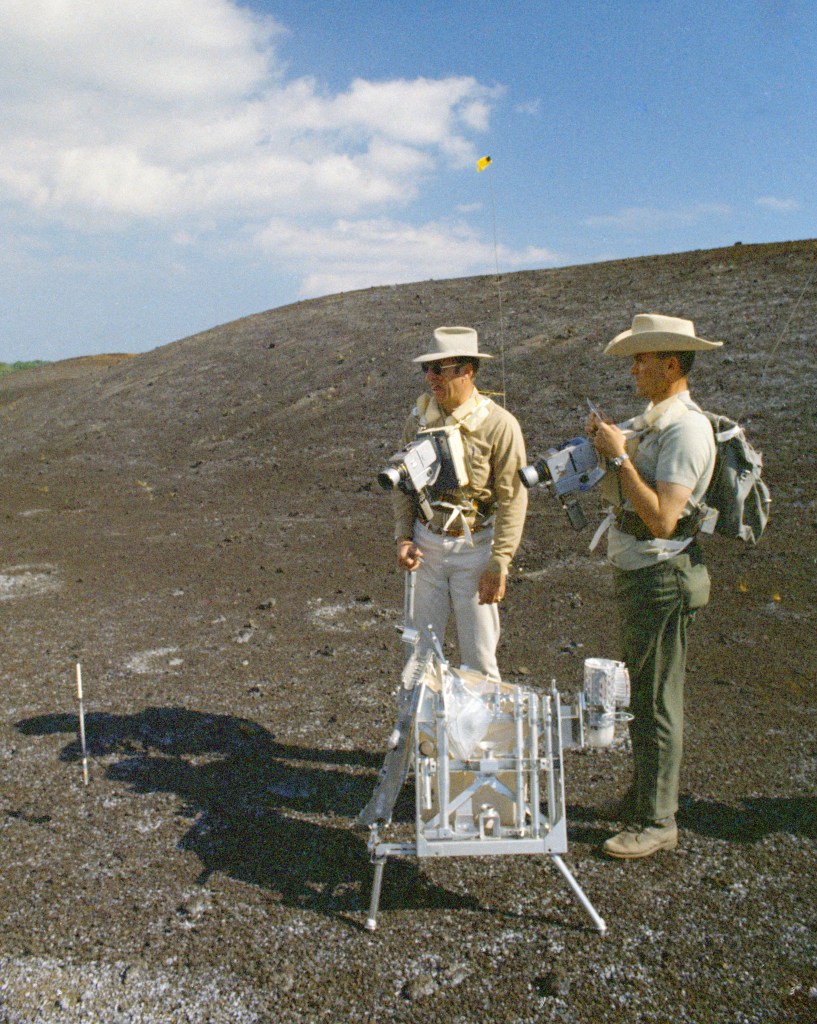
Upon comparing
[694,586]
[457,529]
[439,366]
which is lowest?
[694,586]

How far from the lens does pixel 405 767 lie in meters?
4.02

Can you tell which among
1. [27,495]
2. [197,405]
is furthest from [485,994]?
[197,405]

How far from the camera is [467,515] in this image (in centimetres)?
457

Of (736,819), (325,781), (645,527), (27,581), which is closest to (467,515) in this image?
(645,527)

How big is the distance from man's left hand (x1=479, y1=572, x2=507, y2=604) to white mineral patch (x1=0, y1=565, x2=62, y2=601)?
6.40m

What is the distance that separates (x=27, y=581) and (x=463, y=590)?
22.4 feet

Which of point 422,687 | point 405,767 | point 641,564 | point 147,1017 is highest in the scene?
point 641,564

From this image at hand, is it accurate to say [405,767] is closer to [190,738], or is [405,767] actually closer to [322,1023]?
[322,1023]

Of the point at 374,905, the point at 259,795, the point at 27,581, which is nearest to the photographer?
the point at 374,905

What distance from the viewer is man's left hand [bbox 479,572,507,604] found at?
4.38 metres

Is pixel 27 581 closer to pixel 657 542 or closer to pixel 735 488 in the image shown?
pixel 657 542

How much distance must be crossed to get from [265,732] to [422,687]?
8.08 ft

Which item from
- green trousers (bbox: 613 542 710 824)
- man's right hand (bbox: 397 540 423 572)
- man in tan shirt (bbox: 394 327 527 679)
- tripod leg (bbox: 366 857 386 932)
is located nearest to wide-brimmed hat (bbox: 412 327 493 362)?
man in tan shirt (bbox: 394 327 527 679)

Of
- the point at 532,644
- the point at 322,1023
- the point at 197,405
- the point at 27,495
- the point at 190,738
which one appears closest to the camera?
the point at 322,1023
